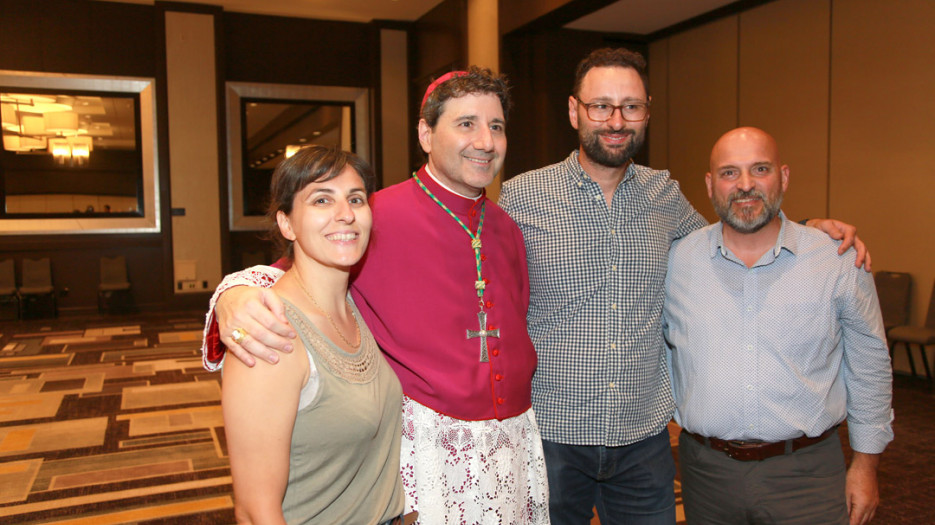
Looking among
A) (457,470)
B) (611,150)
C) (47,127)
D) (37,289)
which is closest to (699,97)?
(611,150)

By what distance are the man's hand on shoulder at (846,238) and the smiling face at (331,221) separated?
1412 millimetres

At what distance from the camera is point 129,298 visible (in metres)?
10.8

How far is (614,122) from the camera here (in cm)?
211

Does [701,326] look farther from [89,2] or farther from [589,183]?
[89,2]

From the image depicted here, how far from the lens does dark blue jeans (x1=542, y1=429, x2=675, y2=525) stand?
82.0 inches

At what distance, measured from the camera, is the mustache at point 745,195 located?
2059mm

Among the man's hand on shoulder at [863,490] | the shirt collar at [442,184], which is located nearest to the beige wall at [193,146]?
the shirt collar at [442,184]

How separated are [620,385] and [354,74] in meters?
10.6

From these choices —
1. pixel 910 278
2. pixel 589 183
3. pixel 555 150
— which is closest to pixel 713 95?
pixel 555 150

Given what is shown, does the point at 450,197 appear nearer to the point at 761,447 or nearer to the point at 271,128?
the point at 761,447

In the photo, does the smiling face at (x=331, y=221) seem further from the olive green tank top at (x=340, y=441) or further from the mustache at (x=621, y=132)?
the mustache at (x=621, y=132)

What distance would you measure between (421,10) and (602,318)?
10.00 meters

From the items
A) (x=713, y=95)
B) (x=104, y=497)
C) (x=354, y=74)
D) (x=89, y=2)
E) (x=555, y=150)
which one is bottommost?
(x=104, y=497)

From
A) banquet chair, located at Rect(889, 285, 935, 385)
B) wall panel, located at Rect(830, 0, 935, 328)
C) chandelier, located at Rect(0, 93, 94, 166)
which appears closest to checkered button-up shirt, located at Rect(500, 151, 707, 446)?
banquet chair, located at Rect(889, 285, 935, 385)
